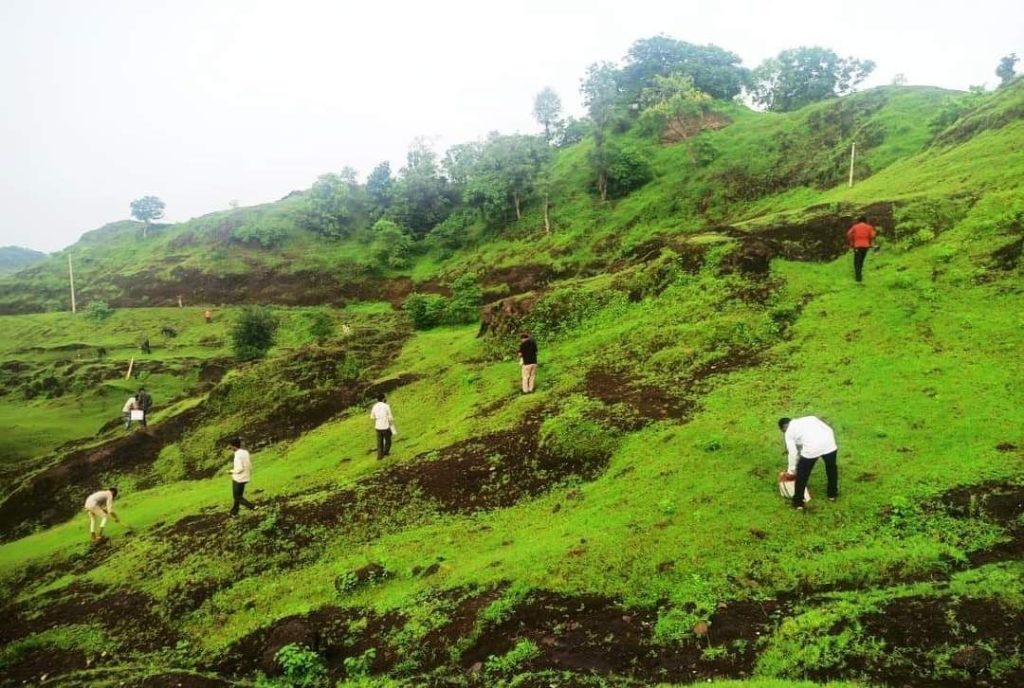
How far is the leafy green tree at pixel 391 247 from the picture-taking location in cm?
7531

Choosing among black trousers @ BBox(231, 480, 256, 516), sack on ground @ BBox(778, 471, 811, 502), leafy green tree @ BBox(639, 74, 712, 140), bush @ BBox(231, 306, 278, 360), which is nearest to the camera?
sack on ground @ BBox(778, 471, 811, 502)

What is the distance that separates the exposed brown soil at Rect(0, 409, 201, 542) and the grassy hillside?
152mm

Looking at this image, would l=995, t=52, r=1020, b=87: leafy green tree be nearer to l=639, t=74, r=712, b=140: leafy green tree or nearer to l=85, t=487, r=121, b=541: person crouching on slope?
l=639, t=74, r=712, b=140: leafy green tree

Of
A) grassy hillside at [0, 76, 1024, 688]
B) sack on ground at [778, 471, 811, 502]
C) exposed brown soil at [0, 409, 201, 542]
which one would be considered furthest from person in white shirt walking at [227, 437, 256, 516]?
sack on ground at [778, 471, 811, 502]

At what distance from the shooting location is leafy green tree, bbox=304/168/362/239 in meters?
89.1

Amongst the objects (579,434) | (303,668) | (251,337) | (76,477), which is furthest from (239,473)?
(251,337)

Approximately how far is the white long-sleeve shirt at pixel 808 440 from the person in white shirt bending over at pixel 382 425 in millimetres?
12311

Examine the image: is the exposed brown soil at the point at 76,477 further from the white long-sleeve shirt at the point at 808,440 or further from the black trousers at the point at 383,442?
the white long-sleeve shirt at the point at 808,440

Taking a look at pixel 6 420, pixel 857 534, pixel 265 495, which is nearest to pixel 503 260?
pixel 6 420

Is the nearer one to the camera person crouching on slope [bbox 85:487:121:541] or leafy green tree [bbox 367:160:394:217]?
person crouching on slope [bbox 85:487:121:541]

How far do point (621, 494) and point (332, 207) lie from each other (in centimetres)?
8585

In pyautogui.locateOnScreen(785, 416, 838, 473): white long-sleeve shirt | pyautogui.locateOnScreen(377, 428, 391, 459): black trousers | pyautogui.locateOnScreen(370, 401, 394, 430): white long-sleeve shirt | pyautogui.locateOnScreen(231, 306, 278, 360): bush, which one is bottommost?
pyautogui.locateOnScreen(377, 428, 391, 459): black trousers

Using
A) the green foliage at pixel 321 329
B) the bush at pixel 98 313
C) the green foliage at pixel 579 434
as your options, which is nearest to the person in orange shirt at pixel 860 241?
the green foliage at pixel 579 434

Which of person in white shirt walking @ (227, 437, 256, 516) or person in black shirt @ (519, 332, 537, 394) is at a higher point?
person in black shirt @ (519, 332, 537, 394)
